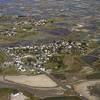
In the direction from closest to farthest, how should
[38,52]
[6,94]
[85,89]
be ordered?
[6,94], [85,89], [38,52]

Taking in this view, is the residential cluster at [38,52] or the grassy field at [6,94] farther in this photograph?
the residential cluster at [38,52]

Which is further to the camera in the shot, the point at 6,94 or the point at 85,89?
the point at 85,89

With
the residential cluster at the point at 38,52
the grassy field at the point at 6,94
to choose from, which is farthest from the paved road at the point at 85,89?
the residential cluster at the point at 38,52

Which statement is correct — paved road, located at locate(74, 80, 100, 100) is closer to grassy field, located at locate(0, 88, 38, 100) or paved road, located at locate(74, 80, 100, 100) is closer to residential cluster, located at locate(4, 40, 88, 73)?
grassy field, located at locate(0, 88, 38, 100)

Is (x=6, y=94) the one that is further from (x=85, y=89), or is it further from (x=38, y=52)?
(x=38, y=52)

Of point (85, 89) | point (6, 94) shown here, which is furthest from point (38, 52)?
point (6, 94)

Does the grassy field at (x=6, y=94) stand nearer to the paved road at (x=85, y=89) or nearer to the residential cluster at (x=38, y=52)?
the paved road at (x=85, y=89)

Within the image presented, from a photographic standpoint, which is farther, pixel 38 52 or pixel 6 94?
pixel 38 52

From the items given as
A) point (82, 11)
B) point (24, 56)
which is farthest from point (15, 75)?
point (82, 11)

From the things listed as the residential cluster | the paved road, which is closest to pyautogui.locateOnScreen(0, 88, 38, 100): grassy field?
the paved road

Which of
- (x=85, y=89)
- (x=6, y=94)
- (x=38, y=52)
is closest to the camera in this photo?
(x=6, y=94)

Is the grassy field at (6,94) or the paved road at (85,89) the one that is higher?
the grassy field at (6,94)
